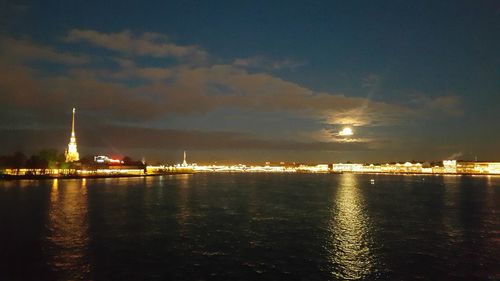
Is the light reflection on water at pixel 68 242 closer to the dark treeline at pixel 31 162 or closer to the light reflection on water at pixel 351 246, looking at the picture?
the light reflection on water at pixel 351 246

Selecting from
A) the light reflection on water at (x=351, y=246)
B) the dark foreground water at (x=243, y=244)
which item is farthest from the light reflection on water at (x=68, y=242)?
the light reflection on water at (x=351, y=246)

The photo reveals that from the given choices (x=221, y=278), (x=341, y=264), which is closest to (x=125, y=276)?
(x=221, y=278)

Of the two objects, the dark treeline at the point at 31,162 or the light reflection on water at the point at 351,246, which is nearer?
the light reflection on water at the point at 351,246

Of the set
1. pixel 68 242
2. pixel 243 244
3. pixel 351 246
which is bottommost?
pixel 351 246

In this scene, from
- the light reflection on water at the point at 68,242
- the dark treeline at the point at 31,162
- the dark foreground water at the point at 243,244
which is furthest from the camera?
the dark treeline at the point at 31,162

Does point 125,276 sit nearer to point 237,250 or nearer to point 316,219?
point 237,250

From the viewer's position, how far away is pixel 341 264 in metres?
29.5

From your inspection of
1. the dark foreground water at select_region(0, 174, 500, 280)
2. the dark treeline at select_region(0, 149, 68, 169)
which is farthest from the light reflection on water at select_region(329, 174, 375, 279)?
the dark treeline at select_region(0, 149, 68, 169)

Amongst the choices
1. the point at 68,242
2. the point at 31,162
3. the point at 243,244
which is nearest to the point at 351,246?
the point at 243,244

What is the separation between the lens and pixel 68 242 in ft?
117

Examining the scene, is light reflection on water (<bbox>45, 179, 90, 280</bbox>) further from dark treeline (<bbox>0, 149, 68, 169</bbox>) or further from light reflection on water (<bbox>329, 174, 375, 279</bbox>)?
dark treeline (<bbox>0, 149, 68, 169</bbox>)

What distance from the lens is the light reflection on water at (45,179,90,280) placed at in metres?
27.0

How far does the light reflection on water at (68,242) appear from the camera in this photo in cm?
2703

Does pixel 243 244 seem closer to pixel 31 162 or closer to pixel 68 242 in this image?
pixel 68 242
